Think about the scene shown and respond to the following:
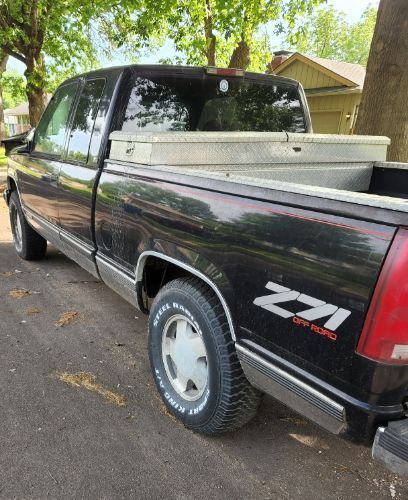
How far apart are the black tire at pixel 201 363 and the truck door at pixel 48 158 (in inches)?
77.4

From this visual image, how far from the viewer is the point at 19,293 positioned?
448 cm

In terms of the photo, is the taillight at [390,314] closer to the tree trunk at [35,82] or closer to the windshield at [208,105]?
the windshield at [208,105]

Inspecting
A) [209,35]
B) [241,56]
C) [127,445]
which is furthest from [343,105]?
[127,445]

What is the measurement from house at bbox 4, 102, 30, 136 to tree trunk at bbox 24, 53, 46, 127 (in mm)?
47771

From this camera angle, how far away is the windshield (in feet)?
10.5

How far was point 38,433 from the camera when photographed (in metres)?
2.46

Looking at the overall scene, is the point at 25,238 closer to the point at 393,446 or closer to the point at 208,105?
the point at 208,105

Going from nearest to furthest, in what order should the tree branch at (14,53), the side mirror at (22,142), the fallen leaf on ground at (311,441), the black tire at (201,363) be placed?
the black tire at (201,363)
the fallen leaf on ground at (311,441)
the side mirror at (22,142)
the tree branch at (14,53)

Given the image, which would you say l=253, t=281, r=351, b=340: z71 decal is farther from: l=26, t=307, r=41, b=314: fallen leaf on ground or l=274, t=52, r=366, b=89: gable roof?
l=274, t=52, r=366, b=89: gable roof

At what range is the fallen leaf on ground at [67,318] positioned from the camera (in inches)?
151

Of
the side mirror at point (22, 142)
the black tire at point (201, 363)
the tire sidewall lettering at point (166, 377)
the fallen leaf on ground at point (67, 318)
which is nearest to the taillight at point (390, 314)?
the black tire at point (201, 363)

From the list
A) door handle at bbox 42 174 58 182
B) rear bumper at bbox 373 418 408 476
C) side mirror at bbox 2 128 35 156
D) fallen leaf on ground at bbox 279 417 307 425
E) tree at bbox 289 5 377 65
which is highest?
tree at bbox 289 5 377 65

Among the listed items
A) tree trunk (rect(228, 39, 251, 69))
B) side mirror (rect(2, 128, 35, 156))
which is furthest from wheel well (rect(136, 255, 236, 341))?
tree trunk (rect(228, 39, 251, 69))

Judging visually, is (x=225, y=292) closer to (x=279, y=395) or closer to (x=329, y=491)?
(x=279, y=395)
